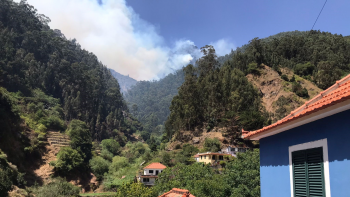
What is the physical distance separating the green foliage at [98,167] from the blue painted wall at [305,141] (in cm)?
4681

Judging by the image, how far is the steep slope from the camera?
156ft

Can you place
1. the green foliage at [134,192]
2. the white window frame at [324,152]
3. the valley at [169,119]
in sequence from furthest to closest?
the valley at [169,119] < the green foliage at [134,192] < the white window frame at [324,152]

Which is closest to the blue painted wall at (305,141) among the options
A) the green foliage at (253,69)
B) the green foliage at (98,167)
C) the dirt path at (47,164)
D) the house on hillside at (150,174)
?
the house on hillside at (150,174)

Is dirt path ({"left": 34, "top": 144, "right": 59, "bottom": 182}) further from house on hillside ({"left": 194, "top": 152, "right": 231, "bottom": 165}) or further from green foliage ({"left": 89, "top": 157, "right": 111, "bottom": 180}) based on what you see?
house on hillside ({"left": 194, "top": 152, "right": 231, "bottom": 165})

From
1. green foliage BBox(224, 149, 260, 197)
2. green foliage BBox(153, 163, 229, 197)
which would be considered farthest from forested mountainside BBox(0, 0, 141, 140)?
green foliage BBox(224, 149, 260, 197)

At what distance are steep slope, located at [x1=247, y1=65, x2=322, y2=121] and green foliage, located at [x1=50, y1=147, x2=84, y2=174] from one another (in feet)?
117

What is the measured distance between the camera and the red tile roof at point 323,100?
12.7ft

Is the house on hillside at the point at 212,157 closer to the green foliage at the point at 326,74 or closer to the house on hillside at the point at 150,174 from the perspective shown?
the house on hillside at the point at 150,174

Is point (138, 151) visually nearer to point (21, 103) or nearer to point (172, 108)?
point (172, 108)

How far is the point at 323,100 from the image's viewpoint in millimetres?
4695

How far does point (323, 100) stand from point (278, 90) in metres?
50.3

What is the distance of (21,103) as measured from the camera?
55.3 metres

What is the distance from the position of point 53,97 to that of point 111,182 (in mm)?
40974

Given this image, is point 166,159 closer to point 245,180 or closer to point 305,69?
point 245,180
